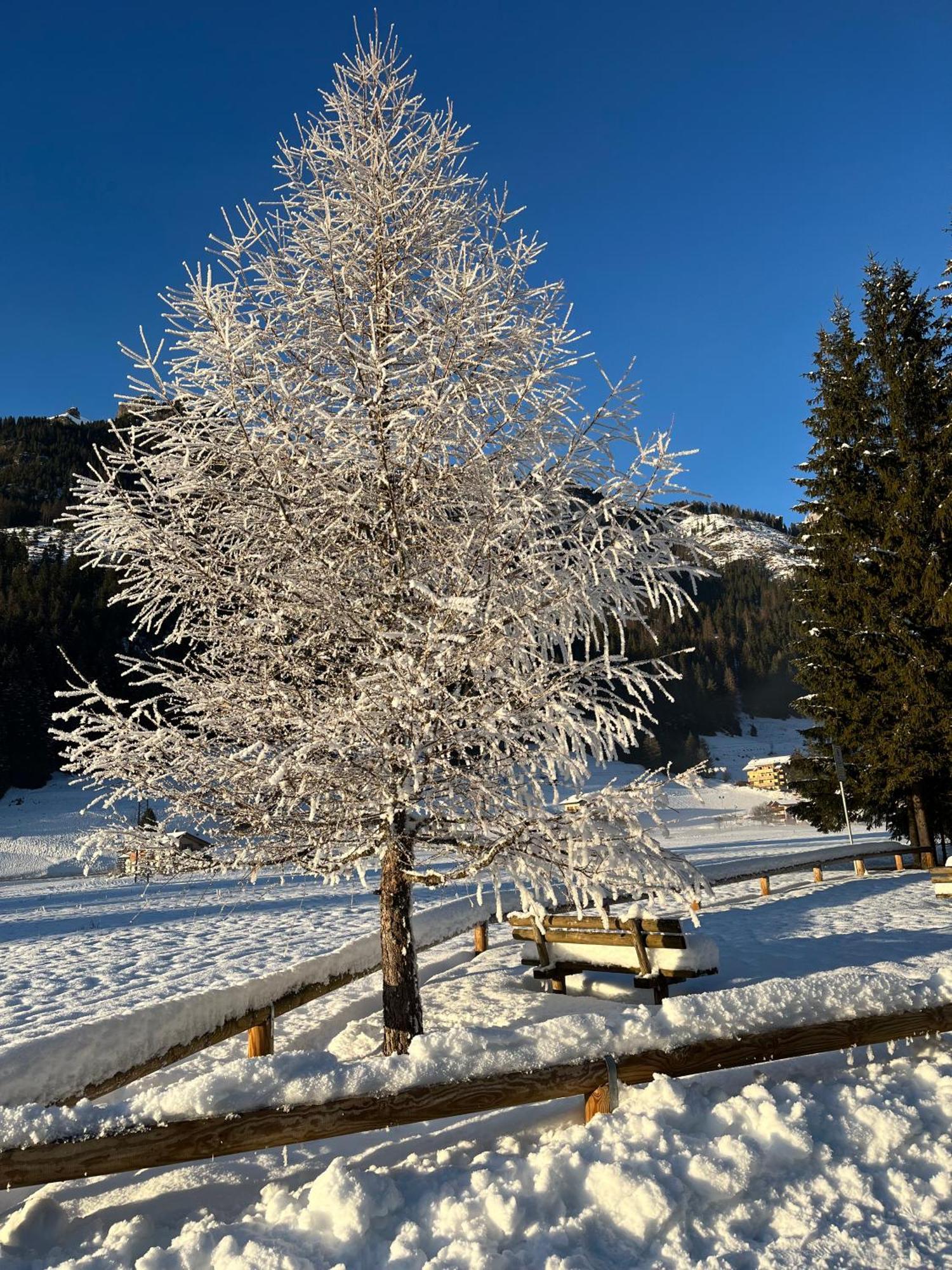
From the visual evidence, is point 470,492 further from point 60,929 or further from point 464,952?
point 60,929

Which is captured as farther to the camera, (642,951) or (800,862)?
(800,862)

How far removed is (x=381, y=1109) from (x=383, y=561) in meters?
3.61

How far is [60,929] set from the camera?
17.6 m

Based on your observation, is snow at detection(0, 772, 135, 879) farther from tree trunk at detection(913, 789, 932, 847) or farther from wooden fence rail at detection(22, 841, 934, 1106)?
tree trunk at detection(913, 789, 932, 847)

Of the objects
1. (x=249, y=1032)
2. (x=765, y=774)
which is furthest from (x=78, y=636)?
(x=249, y=1032)

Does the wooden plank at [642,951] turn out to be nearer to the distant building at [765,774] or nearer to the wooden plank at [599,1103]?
the wooden plank at [599,1103]

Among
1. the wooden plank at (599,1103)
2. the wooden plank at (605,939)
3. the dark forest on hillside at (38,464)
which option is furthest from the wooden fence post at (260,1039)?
the dark forest on hillside at (38,464)

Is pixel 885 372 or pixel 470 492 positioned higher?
pixel 885 372

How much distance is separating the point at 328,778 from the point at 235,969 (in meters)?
7.62

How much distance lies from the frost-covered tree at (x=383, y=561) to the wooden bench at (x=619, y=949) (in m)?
2.64

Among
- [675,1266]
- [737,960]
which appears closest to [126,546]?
[675,1266]

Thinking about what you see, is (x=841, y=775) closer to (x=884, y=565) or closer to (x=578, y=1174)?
(x=884, y=565)

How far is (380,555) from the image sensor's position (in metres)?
6.05

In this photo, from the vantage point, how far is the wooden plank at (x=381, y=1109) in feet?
11.4
